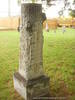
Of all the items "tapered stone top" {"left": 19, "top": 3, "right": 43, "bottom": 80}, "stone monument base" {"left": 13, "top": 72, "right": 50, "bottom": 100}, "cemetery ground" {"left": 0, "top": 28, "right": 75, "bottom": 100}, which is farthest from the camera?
"cemetery ground" {"left": 0, "top": 28, "right": 75, "bottom": 100}

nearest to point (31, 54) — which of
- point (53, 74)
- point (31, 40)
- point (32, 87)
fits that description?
point (31, 40)

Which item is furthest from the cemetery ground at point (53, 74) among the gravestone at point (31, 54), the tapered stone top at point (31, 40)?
the tapered stone top at point (31, 40)

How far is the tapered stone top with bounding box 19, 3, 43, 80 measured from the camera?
2.94 meters

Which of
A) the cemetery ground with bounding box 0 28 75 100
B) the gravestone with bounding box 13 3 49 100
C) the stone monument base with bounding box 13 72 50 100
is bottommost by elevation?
the cemetery ground with bounding box 0 28 75 100

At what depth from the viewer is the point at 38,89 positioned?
10.5 feet

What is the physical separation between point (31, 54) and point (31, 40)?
0.86 ft

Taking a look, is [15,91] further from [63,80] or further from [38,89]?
[63,80]

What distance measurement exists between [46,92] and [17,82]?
2.07 ft

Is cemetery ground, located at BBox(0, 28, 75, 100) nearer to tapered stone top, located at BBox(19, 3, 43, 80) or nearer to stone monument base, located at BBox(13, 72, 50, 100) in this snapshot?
stone monument base, located at BBox(13, 72, 50, 100)

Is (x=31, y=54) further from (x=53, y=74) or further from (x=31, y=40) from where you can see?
(x=53, y=74)

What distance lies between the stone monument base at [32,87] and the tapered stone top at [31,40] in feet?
0.33

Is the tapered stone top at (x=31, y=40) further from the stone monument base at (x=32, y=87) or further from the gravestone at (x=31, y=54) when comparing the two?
the stone monument base at (x=32, y=87)

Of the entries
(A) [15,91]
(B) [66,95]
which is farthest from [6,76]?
(B) [66,95]

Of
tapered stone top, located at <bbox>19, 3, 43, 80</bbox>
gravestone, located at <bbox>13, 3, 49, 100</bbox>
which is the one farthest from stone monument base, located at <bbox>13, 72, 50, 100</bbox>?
tapered stone top, located at <bbox>19, 3, 43, 80</bbox>
